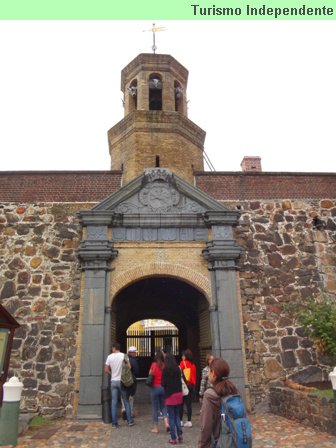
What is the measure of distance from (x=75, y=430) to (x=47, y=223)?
16.0 ft

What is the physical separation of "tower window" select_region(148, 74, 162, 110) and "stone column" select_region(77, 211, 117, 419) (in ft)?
20.2

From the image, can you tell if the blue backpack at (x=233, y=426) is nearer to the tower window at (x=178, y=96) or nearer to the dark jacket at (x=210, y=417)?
the dark jacket at (x=210, y=417)

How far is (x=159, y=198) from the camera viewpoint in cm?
997

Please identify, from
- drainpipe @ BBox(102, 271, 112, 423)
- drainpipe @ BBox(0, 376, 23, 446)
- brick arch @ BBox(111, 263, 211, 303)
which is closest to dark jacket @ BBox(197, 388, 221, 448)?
drainpipe @ BBox(0, 376, 23, 446)

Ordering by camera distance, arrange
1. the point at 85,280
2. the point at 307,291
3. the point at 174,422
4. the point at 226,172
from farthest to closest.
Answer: the point at 226,172, the point at 307,291, the point at 85,280, the point at 174,422

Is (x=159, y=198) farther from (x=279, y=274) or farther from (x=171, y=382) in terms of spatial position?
(x=171, y=382)

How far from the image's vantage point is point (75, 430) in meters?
7.21

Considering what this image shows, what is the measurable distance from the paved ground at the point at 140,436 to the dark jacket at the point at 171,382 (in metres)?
0.80

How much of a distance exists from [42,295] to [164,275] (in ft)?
9.68

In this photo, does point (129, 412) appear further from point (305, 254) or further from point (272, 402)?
point (305, 254)

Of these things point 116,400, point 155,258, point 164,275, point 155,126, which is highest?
point 155,126

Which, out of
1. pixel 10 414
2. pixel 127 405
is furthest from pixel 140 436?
pixel 10 414

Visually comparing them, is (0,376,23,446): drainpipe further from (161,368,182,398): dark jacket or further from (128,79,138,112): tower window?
(128,79,138,112): tower window

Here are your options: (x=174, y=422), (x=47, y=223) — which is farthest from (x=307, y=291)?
(x=47, y=223)
